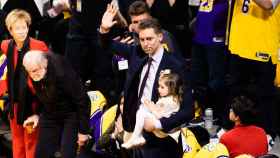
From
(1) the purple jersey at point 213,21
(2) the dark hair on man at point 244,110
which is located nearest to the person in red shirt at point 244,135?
(2) the dark hair on man at point 244,110

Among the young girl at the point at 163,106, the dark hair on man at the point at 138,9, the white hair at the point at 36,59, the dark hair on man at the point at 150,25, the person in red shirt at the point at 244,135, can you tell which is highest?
the dark hair on man at the point at 138,9

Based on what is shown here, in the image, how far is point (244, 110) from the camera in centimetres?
534

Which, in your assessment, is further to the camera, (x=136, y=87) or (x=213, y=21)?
(x=213, y=21)

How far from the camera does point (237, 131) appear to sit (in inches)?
210

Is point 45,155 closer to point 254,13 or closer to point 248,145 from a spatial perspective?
point 248,145

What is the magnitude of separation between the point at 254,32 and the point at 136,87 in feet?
4.49

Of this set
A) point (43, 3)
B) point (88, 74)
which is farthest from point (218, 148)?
point (43, 3)

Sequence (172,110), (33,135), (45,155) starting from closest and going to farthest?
(172,110)
(45,155)
(33,135)

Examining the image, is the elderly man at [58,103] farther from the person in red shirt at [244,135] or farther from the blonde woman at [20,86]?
the person in red shirt at [244,135]

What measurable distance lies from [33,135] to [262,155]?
2149 mm

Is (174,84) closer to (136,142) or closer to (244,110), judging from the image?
(136,142)

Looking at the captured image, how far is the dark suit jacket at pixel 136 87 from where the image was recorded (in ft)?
16.5

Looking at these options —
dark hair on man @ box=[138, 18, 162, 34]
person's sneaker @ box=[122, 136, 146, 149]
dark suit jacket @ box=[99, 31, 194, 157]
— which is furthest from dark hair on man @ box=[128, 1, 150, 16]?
person's sneaker @ box=[122, 136, 146, 149]

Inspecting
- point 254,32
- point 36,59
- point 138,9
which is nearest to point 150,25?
point 138,9
